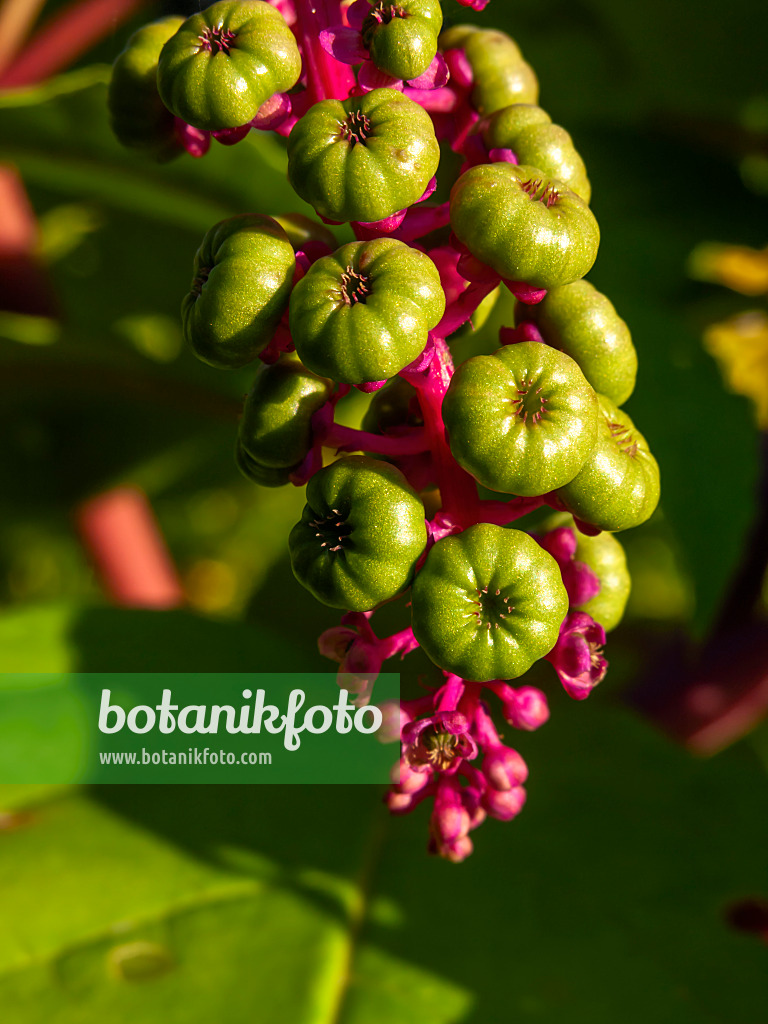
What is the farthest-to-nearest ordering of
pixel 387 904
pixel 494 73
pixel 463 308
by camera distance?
pixel 387 904, pixel 494 73, pixel 463 308

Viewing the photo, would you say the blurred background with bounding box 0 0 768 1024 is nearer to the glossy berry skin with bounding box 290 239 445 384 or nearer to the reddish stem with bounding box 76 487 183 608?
the reddish stem with bounding box 76 487 183 608

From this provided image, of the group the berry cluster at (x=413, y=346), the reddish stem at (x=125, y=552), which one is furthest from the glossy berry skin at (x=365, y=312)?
the reddish stem at (x=125, y=552)

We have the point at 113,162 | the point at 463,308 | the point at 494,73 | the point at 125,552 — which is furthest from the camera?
the point at 125,552

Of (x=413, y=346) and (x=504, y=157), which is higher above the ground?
(x=504, y=157)

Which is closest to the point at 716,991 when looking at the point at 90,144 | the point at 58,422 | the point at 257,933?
the point at 257,933

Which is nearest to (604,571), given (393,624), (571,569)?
(571,569)

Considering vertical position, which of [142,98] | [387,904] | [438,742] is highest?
[142,98]

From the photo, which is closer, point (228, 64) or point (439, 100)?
point (228, 64)

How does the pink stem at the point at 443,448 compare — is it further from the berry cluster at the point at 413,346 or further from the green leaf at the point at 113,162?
the green leaf at the point at 113,162

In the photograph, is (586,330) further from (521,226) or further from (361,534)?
(361,534)
